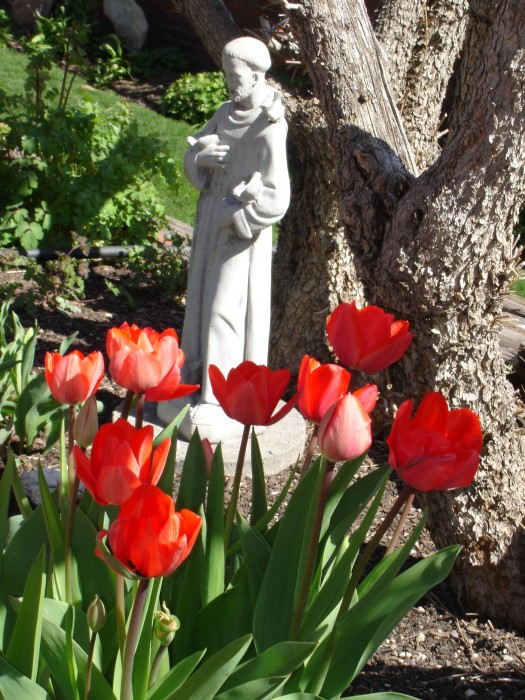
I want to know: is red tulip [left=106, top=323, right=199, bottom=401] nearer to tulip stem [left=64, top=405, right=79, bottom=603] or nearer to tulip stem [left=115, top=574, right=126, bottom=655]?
tulip stem [left=64, top=405, right=79, bottom=603]

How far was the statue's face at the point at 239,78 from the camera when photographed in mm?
3338

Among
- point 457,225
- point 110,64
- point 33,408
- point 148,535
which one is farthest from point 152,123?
point 148,535

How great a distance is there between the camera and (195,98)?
401 inches

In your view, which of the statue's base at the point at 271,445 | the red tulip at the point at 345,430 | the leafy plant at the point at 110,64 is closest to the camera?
the red tulip at the point at 345,430

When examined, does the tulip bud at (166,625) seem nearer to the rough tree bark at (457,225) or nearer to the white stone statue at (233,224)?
the rough tree bark at (457,225)

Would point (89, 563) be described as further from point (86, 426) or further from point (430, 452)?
point (430, 452)

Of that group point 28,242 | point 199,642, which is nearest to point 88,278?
point 28,242

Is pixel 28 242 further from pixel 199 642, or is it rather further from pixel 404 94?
pixel 199 642

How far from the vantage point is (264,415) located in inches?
56.5

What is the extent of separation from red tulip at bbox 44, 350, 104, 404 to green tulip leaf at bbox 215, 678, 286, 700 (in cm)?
50

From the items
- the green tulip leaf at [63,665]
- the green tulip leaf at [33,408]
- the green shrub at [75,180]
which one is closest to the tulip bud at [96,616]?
the green tulip leaf at [63,665]

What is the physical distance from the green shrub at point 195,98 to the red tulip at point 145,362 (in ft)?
29.3

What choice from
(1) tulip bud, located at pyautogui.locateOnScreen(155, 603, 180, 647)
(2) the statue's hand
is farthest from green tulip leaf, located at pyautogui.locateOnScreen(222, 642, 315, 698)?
(2) the statue's hand

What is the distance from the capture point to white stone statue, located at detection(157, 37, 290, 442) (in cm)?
345
